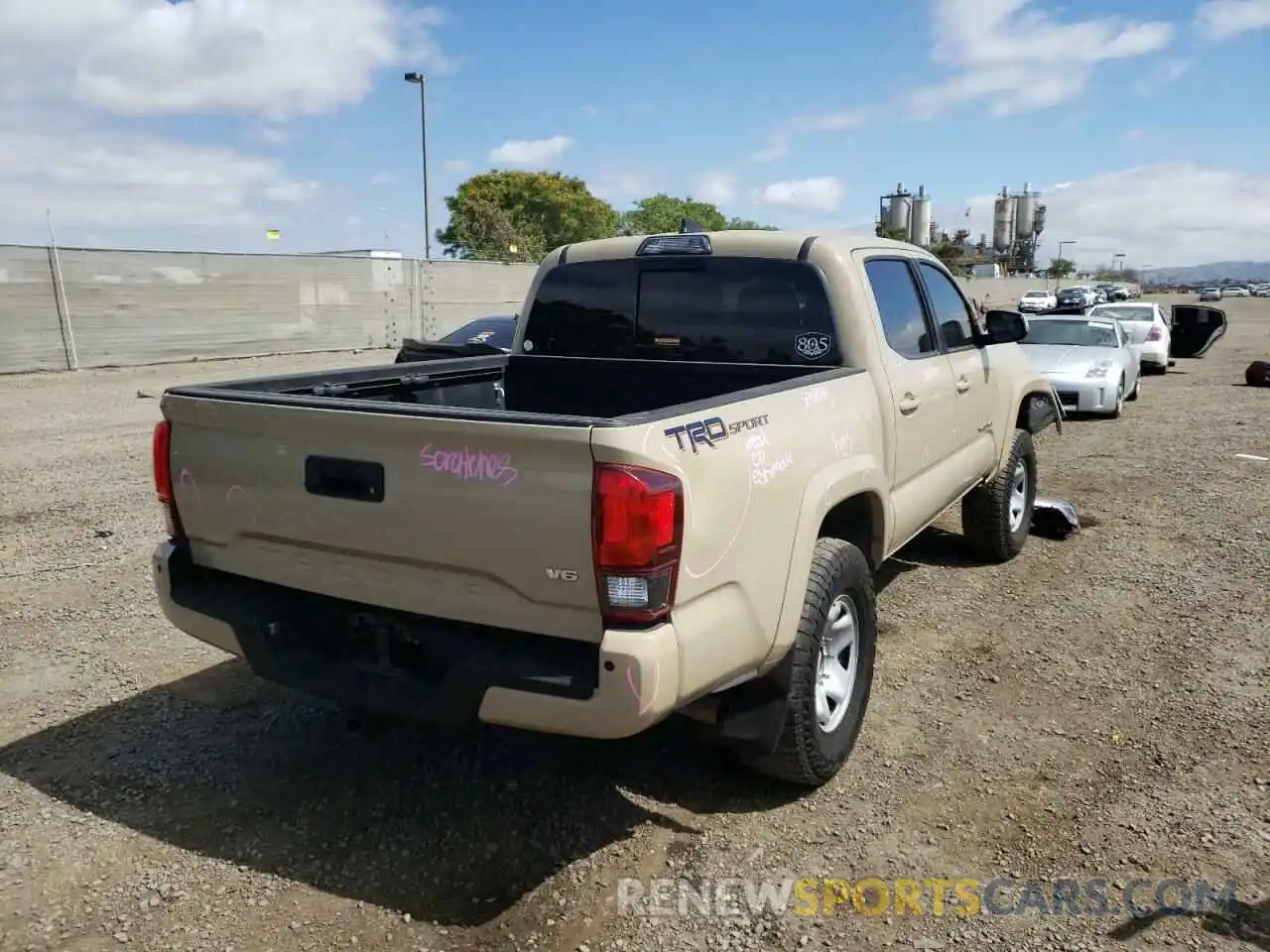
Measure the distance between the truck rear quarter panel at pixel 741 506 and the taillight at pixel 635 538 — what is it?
0.04 meters

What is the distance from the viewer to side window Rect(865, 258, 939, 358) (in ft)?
13.7

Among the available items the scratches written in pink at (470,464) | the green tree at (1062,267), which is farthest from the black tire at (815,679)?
the green tree at (1062,267)

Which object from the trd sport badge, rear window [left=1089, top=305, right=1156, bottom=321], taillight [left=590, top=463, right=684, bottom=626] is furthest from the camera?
rear window [left=1089, top=305, right=1156, bottom=321]

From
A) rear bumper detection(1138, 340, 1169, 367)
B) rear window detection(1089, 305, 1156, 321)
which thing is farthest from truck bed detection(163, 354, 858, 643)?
rear window detection(1089, 305, 1156, 321)

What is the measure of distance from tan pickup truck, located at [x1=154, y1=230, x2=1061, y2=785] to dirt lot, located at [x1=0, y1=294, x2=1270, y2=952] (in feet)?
1.39

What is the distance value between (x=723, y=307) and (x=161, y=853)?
2962 mm

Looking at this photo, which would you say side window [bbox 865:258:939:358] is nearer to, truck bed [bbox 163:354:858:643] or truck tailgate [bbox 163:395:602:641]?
truck bed [bbox 163:354:858:643]

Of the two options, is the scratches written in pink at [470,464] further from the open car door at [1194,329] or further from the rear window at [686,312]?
the open car door at [1194,329]

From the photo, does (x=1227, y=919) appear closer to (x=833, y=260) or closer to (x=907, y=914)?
(x=907, y=914)

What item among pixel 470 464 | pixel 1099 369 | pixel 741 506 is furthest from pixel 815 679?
pixel 1099 369

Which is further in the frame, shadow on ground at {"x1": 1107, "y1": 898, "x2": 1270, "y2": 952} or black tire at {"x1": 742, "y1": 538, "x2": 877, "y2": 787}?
black tire at {"x1": 742, "y1": 538, "x2": 877, "y2": 787}

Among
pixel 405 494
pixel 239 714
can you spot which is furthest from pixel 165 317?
pixel 405 494

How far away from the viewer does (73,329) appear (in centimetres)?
1817

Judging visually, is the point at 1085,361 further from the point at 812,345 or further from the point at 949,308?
the point at 812,345
